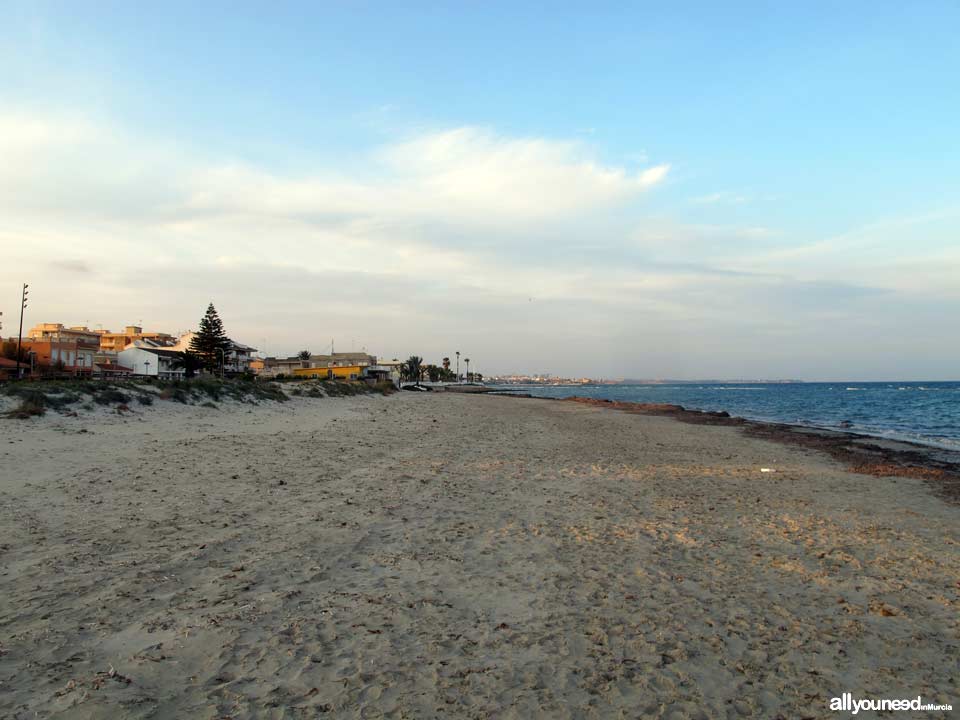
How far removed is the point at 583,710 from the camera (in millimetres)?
3756

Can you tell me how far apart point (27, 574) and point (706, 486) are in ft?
36.5

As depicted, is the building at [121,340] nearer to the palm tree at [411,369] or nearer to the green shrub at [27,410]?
the palm tree at [411,369]

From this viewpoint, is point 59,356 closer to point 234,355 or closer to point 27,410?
point 234,355

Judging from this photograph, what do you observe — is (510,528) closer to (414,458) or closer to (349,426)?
(414,458)

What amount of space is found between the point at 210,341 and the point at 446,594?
70804mm

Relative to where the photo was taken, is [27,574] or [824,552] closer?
[27,574]

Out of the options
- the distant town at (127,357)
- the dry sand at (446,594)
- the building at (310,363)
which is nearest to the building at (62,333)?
the distant town at (127,357)

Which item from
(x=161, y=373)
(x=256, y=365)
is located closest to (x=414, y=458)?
(x=161, y=373)

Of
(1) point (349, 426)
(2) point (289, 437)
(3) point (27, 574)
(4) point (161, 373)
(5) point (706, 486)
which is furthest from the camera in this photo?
(4) point (161, 373)

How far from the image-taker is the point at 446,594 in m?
5.58

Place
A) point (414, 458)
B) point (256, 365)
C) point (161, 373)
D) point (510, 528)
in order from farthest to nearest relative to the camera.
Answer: point (256, 365)
point (161, 373)
point (414, 458)
point (510, 528)

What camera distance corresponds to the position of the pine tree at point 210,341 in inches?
2712

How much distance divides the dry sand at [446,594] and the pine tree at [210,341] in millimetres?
61746

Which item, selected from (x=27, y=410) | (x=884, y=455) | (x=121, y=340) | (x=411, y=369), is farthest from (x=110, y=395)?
(x=411, y=369)
